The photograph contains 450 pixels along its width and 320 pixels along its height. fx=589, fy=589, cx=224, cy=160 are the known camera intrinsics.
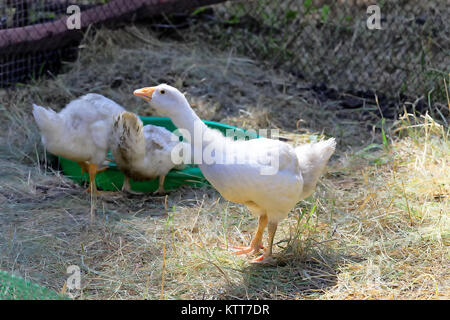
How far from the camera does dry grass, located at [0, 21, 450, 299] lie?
3133mm

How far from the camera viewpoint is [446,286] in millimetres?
3020

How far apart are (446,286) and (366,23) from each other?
12.0ft

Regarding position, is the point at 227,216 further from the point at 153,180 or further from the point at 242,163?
the point at 242,163

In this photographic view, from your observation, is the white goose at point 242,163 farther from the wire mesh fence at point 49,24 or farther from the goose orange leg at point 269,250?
the wire mesh fence at point 49,24

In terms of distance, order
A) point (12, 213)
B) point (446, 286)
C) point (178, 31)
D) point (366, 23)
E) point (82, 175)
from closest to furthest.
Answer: point (446, 286)
point (12, 213)
point (82, 175)
point (366, 23)
point (178, 31)

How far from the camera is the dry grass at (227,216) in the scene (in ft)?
10.3

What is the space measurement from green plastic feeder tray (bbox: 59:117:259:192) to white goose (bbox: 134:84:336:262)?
1.29 meters

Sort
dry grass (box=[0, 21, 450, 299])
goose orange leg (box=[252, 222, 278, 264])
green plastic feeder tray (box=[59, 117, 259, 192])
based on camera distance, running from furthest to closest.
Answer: green plastic feeder tray (box=[59, 117, 259, 192]), goose orange leg (box=[252, 222, 278, 264]), dry grass (box=[0, 21, 450, 299])

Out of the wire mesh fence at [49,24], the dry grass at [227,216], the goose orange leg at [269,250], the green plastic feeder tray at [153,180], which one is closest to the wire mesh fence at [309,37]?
the wire mesh fence at [49,24]

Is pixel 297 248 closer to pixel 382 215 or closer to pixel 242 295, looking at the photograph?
pixel 242 295

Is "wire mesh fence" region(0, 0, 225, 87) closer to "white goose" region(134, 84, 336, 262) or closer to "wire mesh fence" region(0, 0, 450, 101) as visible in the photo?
"wire mesh fence" region(0, 0, 450, 101)

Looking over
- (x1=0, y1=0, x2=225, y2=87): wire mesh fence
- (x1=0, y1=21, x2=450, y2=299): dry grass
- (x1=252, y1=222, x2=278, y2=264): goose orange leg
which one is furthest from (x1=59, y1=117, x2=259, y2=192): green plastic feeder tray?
(x1=0, y1=0, x2=225, y2=87): wire mesh fence

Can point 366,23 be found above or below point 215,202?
above
